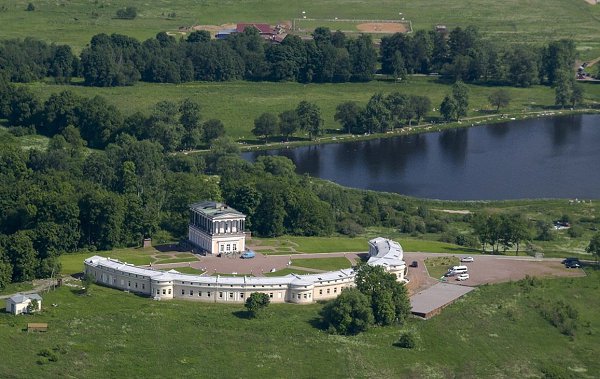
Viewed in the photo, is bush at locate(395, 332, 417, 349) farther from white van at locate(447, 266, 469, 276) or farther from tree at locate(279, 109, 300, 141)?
tree at locate(279, 109, 300, 141)

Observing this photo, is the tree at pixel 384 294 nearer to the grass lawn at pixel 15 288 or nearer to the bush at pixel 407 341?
the bush at pixel 407 341

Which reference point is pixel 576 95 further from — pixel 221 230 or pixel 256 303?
pixel 256 303

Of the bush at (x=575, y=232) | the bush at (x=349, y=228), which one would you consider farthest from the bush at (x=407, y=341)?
the bush at (x=575, y=232)

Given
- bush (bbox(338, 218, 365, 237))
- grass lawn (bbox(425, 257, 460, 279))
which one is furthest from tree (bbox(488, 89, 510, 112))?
grass lawn (bbox(425, 257, 460, 279))

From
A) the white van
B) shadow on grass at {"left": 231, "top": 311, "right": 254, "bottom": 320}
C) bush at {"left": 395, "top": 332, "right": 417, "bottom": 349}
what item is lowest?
bush at {"left": 395, "top": 332, "right": 417, "bottom": 349}

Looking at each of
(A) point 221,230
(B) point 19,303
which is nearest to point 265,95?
(A) point 221,230

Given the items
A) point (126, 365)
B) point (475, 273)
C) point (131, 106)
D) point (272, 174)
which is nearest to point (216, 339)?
point (126, 365)

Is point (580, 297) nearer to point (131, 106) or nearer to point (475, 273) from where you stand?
point (475, 273)
